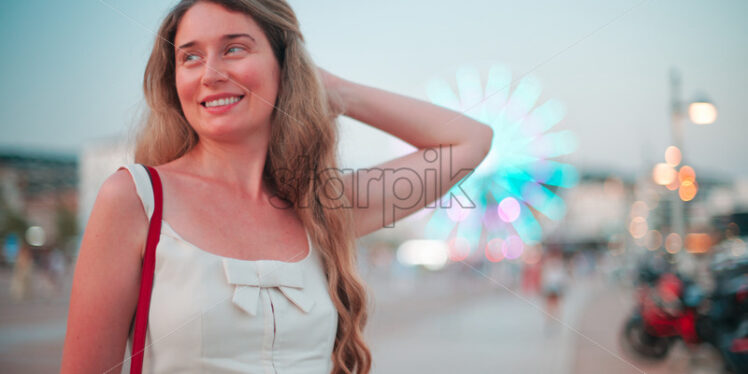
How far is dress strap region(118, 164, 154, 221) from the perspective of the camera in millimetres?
1061

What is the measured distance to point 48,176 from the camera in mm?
19375

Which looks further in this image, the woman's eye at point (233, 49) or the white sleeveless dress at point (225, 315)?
the woman's eye at point (233, 49)

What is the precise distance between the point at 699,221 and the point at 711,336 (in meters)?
4.96

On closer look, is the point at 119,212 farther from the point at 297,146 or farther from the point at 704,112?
the point at 704,112

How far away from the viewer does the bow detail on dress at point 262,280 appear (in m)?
1.10

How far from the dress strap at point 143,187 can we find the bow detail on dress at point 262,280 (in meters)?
0.17

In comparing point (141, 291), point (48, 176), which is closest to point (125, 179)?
point (141, 291)

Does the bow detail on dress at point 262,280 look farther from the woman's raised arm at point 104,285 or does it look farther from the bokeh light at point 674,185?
the bokeh light at point 674,185

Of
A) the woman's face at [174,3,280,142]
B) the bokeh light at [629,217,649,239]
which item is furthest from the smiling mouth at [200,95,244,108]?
the bokeh light at [629,217,649,239]

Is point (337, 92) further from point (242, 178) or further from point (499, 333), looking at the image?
point (499, 333)

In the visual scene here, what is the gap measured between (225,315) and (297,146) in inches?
19.1

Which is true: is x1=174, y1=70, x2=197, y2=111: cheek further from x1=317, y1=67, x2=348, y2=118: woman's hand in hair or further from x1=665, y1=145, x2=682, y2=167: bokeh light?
x1=665, y1=145, x2=682, y2=167: bokeh light

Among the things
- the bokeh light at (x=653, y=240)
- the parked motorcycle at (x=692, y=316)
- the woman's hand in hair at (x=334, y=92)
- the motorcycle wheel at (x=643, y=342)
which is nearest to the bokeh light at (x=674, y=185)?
the parked motorcycle at (x=692, y=316)

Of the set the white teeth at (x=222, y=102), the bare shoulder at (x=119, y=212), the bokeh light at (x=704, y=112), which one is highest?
the bokeh light at (x=704, y=112)
